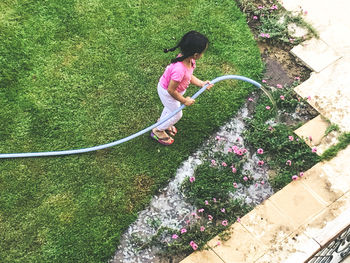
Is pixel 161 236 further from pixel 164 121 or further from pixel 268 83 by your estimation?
pixel 268 83

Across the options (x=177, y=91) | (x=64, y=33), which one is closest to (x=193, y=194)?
(x=177, y=91)

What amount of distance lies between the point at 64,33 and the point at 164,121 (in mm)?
2134

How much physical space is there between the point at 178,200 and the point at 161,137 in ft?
2.48

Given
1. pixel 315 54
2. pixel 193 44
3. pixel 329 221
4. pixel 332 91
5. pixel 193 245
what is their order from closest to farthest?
pixel 193 44 → pixel 193 245 → pixel 329 221 → pixel 332 91 → pixel 315 54

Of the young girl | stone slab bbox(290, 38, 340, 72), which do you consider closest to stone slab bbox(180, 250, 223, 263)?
the young girl

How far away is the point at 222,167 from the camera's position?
432cm

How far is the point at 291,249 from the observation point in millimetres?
3768

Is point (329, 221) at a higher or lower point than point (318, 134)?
lower

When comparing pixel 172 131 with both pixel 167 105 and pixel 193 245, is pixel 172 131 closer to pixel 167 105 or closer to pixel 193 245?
pixel 167 105

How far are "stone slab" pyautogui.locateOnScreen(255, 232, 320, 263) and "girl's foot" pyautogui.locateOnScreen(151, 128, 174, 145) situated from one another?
62.4 inches

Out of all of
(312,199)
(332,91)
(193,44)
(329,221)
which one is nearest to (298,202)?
(312,199)

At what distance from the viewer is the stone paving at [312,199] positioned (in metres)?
3.74

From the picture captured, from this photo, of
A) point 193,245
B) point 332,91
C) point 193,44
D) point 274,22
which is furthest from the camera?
point 274,22

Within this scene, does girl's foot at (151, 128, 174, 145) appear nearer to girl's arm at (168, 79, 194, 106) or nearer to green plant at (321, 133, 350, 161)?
girl's arm at (168, 79, 194, 106)
